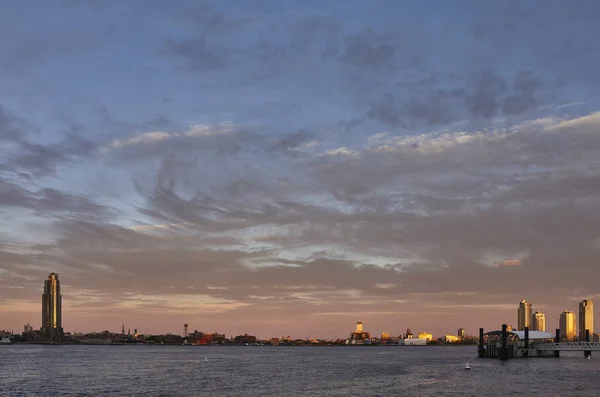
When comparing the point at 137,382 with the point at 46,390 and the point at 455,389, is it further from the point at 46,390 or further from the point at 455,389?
the point at 455,389

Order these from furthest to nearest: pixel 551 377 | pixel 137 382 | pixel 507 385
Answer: pixel 551 377 → pixel 137 382 → pixel 507 385

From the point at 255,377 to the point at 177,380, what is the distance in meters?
17.9

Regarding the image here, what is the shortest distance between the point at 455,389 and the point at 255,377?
152ft

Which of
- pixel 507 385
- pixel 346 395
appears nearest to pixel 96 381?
pixel 346 395

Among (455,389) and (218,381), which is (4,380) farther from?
(455,389)

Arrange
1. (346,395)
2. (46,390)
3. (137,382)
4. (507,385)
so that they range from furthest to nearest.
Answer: (137,382)
(507,385)
(46,390)
(346,395)

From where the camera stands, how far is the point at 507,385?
112688 millimetres

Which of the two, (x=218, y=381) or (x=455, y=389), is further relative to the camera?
(x=218, y=381)

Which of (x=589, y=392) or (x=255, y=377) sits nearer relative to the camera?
(x=589, y=392)

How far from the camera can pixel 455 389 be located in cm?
10581

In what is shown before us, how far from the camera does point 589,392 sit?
3952 inches

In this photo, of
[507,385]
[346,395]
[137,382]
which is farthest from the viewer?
[137,382]

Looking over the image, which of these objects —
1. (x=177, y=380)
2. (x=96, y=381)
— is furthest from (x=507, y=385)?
(x=96, y=381)

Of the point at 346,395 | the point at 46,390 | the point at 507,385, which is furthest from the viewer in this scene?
the point at 507,385
